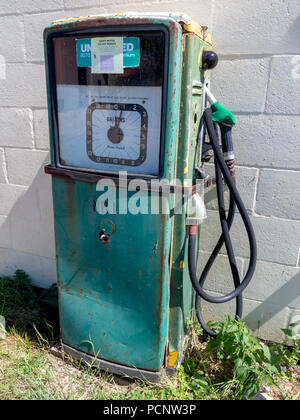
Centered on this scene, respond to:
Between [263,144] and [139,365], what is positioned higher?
[263,144]

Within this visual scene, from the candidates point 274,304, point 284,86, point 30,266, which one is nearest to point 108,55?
point 284,86

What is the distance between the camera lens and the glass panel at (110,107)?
4.41ft

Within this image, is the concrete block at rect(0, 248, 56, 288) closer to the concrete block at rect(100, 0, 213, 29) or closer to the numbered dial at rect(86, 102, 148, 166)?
the numbered dial at rect(86, 102, 148, 166)

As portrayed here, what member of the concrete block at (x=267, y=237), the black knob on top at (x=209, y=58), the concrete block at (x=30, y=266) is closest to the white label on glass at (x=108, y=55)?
the black knob on top at (x=209, y=58)

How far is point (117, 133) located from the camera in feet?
4.81

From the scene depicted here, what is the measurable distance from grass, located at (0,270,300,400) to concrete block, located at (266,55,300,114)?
43.1 inches

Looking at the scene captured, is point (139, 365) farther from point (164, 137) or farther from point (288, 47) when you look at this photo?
point (288, 47)

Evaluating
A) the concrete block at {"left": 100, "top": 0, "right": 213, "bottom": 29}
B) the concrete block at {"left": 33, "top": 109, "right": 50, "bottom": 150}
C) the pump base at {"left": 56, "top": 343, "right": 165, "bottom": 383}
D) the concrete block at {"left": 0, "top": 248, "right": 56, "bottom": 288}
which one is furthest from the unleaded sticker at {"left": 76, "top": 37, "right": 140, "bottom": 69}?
the concrete block at {"left": 0, "top": 248, "right": 56, "bottom": 288}

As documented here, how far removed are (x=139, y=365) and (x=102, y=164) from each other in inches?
38.8

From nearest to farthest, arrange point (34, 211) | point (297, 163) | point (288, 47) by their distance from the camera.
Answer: point (288, 47)
point (297, 163)
point (34, 211)

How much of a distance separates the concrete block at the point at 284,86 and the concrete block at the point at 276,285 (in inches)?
32.9

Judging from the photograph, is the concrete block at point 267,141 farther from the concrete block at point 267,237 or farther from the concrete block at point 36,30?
the concrete block at point 36,30
